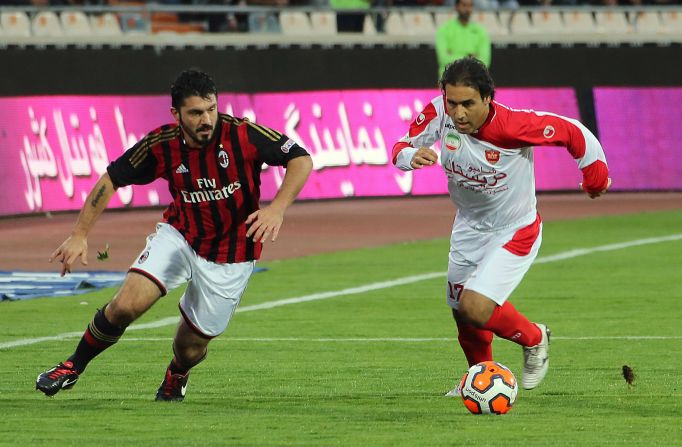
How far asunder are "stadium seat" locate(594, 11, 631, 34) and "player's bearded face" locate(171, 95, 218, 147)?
72.5ft

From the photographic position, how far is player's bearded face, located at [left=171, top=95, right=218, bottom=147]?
8.34m

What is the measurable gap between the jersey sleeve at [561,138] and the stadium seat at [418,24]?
63.4 ft

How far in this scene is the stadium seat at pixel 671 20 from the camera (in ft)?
99.1

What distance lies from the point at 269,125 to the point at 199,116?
49.0 ft

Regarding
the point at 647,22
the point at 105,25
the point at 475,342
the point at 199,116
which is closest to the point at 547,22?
the point at 647,22

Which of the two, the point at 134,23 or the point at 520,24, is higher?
the point at 134,23

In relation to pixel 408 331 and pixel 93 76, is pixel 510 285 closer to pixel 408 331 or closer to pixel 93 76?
pixel 408 331

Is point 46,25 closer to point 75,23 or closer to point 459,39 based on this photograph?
point 75,23

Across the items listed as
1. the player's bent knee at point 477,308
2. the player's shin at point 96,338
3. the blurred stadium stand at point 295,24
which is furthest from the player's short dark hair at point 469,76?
the blurred stadium stand at point 295,24

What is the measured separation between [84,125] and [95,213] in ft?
41.2

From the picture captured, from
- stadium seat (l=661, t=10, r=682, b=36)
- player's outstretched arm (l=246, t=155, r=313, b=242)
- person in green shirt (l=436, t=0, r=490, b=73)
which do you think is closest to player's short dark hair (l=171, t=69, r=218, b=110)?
player's outstretched arm (l=246, t=155, r=313, b=242)

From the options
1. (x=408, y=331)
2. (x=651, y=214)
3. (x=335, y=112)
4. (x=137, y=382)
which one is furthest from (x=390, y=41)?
(x=137, y=382)

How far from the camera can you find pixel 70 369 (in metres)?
8.62

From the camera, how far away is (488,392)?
818 centimetres
